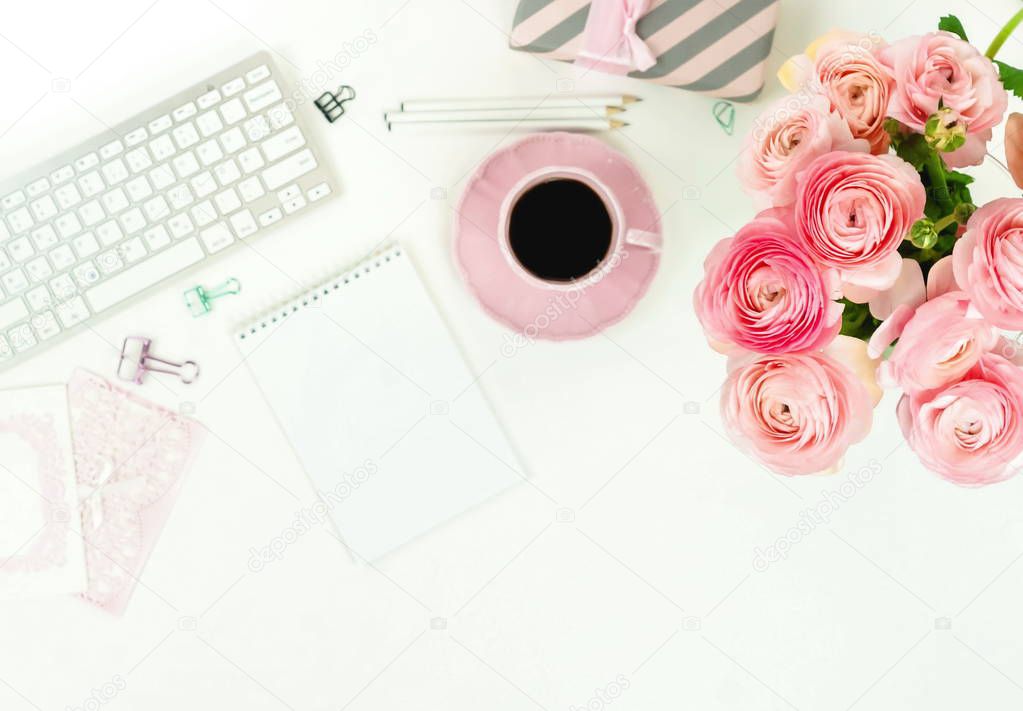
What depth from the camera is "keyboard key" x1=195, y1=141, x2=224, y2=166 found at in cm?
76

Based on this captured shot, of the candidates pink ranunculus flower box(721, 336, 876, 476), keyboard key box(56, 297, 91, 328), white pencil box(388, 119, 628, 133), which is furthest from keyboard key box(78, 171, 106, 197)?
pink ranunculus flower box(721, 336, 876, 476)

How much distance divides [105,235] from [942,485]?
2.82ft

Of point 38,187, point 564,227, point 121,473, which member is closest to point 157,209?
point 38,187

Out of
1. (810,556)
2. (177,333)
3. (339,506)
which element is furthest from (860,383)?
(177,333)

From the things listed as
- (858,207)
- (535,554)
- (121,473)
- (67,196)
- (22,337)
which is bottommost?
(535,554)

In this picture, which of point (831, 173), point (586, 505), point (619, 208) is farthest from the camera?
point (586, 505)

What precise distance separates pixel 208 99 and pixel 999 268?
0.67m

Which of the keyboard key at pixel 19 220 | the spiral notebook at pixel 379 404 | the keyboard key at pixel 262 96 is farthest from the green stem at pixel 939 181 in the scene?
the keyboard key at pixel 19 220

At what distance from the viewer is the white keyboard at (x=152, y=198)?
76cm

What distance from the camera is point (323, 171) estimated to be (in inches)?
30.1

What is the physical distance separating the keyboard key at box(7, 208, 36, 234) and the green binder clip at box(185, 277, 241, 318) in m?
0.16

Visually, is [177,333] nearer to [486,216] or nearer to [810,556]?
[486,216]

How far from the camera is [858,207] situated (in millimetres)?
439

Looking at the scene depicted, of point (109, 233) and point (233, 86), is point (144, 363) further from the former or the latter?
point (233, 86)
